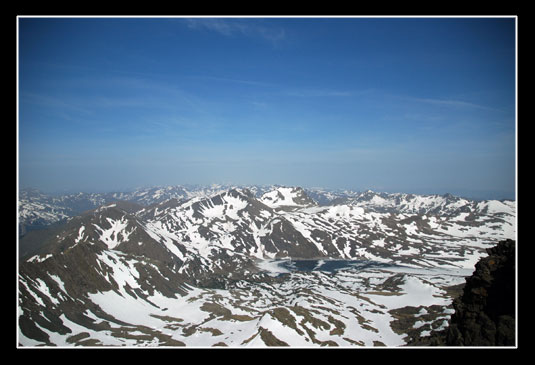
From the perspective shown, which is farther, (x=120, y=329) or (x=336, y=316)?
(x=336, y=316)

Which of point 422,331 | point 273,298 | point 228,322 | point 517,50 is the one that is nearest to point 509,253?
point 422,331
